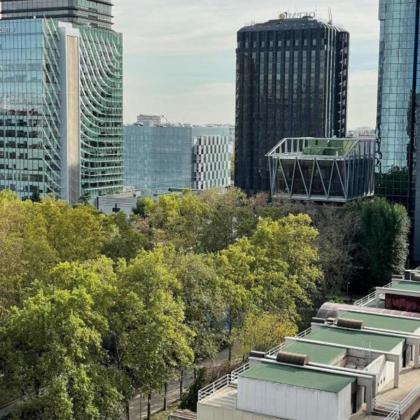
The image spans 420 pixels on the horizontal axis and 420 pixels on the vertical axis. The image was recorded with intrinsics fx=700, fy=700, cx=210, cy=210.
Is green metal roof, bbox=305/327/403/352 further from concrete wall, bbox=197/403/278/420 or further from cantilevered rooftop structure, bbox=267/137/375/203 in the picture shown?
cantilevered rooftop structure, bbox=267/137/375/203

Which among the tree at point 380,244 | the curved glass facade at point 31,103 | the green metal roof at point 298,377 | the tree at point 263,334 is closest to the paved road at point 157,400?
the tree at point 263,334

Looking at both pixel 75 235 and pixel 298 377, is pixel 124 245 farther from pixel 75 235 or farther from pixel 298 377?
pixel 298 377

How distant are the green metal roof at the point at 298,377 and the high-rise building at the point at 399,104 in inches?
2516

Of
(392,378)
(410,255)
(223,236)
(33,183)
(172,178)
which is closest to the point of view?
(392,378)

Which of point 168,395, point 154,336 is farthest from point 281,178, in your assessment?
point 154,336

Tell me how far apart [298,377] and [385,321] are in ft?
31.9

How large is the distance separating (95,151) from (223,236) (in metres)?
65.6

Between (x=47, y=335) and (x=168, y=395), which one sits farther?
(x=168, y=395)

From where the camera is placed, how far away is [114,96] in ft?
430

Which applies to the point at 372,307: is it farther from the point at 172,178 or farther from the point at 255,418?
the point at 172,178

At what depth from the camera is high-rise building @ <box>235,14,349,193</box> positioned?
134m

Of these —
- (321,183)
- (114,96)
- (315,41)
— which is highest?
(315,41)

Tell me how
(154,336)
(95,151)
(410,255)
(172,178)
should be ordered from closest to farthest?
(154,336) → (410,255) → (95,151) → (172,178)

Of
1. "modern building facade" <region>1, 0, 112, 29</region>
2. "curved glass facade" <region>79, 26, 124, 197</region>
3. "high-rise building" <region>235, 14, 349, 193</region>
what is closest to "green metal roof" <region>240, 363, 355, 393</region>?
"curved glass facade" <region>79, 26, 124, 197</region>
